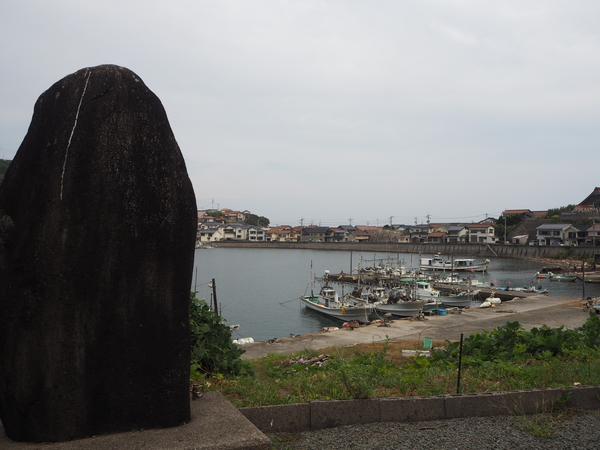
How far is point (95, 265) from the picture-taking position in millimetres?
3109

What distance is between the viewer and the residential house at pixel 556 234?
74938mm

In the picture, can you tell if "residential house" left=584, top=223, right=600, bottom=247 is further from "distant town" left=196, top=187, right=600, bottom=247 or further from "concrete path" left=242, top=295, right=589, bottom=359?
A: "concrete path" left=242, top=295, right=589, bottom=359

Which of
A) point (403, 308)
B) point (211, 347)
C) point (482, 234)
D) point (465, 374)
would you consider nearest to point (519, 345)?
point (465, 374)

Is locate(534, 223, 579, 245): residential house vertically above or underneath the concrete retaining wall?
above

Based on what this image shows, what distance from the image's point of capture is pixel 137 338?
3232mm

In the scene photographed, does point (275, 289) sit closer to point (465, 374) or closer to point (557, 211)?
point (465, 374)

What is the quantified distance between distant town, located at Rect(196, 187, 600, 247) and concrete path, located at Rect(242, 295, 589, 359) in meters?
54.3

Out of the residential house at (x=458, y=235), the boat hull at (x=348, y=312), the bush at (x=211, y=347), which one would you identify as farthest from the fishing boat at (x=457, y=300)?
the residential house at (x=458, y=235)

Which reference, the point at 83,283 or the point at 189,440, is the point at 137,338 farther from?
the point at 189,440

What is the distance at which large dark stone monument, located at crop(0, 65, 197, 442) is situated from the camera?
299 centimetres

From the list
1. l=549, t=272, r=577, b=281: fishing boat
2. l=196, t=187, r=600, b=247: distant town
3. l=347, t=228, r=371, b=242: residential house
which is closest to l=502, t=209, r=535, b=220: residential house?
l=196, t=187, r=600, b=247: distant town

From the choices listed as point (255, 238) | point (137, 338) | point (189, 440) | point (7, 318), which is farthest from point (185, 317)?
point (255, 238)

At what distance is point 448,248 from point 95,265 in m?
89.6

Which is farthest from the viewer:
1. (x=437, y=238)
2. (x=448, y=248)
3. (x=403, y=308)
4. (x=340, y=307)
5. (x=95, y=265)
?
(x=437, y=238)
